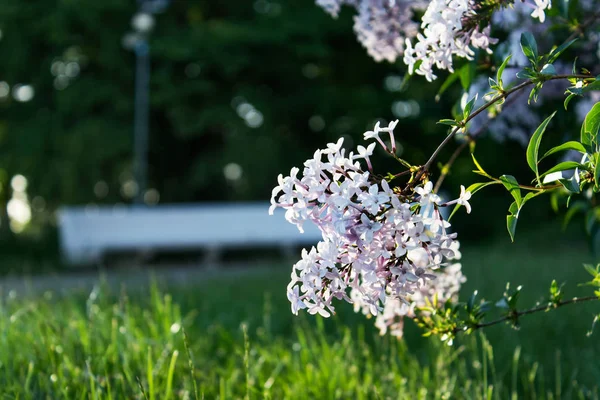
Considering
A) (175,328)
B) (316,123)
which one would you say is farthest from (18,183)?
(175,328)

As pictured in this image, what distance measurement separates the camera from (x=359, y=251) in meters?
1.31

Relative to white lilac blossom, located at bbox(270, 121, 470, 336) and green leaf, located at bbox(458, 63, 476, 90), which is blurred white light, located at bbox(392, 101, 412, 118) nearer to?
green leaf, located at bbox(458, 63, 476, 90)

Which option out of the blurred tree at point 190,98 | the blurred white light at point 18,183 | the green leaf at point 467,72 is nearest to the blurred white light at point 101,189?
the blurred tree at point 190,98

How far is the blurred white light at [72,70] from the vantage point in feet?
46.5

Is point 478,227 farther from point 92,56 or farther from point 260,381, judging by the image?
point 260,381

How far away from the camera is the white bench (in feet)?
32.4

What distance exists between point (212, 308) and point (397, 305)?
2.85 metres

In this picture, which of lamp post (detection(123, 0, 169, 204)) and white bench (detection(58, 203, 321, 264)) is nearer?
white bench (detection(58, 203, 321, 264))

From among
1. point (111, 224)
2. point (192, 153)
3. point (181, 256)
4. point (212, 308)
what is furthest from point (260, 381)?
point (192, 153)

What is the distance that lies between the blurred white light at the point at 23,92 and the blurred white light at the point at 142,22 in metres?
2.56

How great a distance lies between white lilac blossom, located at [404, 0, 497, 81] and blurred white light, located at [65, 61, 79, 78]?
13.6 meters

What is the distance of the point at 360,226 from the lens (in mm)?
1257

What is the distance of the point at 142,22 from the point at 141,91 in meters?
1.63

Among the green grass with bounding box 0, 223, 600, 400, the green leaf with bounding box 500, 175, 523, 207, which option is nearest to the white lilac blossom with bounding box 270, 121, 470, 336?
the green leaf with bounding box 500, 175, 523, 207
